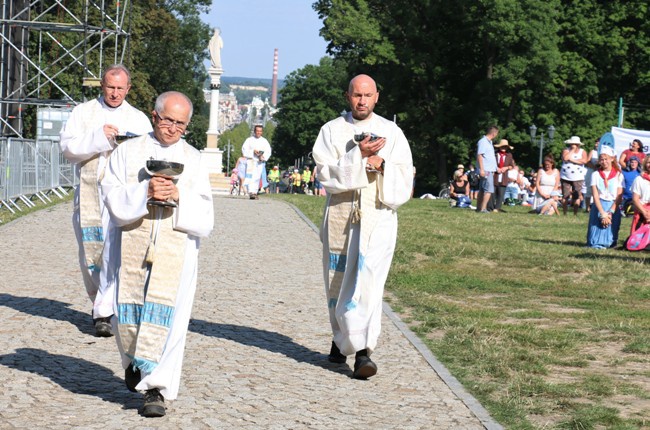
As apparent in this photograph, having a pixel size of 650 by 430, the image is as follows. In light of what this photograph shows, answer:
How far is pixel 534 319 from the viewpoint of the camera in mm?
11352

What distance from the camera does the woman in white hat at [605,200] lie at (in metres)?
19.0

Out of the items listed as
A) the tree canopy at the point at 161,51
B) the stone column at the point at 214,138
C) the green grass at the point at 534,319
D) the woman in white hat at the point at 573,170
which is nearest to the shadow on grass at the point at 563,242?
the green grass at the point at 534,319

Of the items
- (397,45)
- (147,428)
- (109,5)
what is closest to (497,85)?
(397,45)

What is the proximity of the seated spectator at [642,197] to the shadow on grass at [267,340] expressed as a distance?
906cm

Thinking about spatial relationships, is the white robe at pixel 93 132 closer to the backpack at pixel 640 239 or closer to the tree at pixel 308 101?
the backpack at pixel 640 239

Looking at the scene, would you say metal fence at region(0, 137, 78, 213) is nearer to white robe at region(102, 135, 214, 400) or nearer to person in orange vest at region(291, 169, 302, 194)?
white robe at region(102, 135, 214, 400)

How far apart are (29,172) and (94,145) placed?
15.6 meters

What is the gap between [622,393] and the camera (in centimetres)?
798

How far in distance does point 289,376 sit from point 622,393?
2.21m

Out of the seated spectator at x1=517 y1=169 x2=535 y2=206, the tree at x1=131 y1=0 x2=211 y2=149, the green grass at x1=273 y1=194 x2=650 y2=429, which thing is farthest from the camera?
the tree at x1=131 y1=0 x2=211 y2=149

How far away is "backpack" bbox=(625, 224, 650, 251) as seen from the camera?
17734 mm

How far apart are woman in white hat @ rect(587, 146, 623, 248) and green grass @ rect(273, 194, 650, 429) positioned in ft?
1.80

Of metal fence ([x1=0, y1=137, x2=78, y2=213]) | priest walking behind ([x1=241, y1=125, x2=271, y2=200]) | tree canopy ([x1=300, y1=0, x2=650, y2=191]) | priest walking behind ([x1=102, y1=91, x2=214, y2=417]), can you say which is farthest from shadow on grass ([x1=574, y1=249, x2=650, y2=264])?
tree canopy ([x1=300, y1=0, x2=650, y2=191])

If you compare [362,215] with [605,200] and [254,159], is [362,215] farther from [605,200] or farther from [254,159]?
[254,159]
